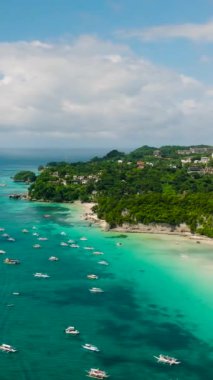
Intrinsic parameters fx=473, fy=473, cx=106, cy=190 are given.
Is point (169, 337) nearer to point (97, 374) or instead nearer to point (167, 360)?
point (167, 360)

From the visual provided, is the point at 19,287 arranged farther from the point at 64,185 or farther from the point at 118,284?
the point at 64,185

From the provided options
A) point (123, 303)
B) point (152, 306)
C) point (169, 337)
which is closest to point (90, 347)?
point (169, 337)

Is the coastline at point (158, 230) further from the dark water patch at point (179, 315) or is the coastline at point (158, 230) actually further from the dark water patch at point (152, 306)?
the dark water patch at point (179, 315)

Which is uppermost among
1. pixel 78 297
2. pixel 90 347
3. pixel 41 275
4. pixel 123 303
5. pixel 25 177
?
pixel 25 177

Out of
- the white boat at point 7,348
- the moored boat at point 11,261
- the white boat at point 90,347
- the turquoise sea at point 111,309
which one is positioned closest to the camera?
the turquoise sea at point 111,309

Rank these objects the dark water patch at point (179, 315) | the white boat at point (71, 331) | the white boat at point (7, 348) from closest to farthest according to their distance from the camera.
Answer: the white boat at point (7, 348) → the white boat at point (71, 331) → the dark water patch at point (179, 315)

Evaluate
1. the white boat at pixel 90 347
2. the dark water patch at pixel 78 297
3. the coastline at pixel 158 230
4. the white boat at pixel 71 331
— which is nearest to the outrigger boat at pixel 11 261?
the dark water patch at pixel 78 297

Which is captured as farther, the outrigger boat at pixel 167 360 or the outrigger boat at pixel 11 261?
the outrigger boat at pixel 11 261
